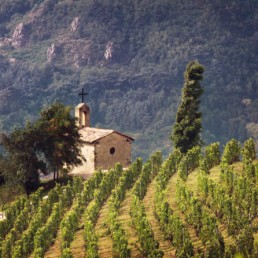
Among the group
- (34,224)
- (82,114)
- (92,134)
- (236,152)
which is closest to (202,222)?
(34,224)

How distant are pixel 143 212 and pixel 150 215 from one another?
233cm

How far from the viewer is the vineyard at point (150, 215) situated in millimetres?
31719

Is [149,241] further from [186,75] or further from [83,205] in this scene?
[186,75]

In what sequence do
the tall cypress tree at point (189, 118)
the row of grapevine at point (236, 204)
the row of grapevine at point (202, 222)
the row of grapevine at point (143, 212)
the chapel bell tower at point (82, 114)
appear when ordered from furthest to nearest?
1. the chapel bell tower at point (82, 114)
2. the tall cypress tree at point (189, 118)
3. the row of grapevine at point (143, 212)
4. the row of grapevine at point (236, 204)
5. the row of grapevine at point (202, 222)

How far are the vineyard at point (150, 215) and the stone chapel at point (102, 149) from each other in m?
6.82

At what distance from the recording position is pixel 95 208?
131ft

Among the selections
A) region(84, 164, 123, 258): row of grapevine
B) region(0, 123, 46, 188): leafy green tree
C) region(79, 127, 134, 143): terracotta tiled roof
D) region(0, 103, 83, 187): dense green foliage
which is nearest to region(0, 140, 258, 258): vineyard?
region(84, 164, 123, 258): row of grapevine

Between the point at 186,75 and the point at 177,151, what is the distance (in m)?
7.54

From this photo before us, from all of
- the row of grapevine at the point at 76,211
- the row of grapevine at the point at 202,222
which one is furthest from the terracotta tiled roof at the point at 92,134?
the row of grapevine at the point at 202,222

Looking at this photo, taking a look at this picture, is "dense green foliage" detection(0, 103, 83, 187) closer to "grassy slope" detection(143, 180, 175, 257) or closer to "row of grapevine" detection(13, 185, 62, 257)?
"row of grapevine" detection(13, 185, 62, 257)

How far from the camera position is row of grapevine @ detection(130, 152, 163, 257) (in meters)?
31.2

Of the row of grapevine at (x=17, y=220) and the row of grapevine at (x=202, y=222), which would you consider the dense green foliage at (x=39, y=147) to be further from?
the row of grapevine at (x=202, y=222)

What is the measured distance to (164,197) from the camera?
134 feet

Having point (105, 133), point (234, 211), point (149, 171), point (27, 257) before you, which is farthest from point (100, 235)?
point (105, 133)
